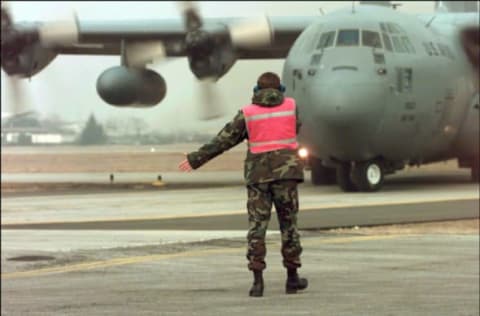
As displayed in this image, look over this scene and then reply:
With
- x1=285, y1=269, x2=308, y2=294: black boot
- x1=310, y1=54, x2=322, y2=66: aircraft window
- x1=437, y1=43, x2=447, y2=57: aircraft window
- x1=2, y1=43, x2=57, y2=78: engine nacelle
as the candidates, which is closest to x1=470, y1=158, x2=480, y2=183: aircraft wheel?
x1=437, y1=43, x2=447, y2=57: aircraft window

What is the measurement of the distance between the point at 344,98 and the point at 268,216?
1353cm

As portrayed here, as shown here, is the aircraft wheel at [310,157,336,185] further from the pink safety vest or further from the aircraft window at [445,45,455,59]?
the pink safety vest

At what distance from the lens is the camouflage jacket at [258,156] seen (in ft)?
25.8

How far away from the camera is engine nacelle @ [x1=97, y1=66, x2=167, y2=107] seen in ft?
85.0

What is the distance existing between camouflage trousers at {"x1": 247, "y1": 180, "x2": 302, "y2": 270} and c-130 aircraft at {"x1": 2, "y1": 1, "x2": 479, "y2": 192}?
13.4 m

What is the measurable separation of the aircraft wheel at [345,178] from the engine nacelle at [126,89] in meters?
5.61

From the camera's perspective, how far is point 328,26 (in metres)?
22.7

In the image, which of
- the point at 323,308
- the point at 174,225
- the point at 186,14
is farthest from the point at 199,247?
the point at 186,14

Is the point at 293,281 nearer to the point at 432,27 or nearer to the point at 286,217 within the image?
the point at 286,217

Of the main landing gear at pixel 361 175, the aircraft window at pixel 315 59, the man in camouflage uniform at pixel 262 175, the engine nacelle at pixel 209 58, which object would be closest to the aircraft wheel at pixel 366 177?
the main landing gear at pixel 361 175

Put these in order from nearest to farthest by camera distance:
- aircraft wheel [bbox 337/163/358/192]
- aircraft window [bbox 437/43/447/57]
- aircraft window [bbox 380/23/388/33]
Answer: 1. aircraft window [bbox 380/23/388/33]
2. aircraft wheel [bbox 337/163/358/192]
3. aircraft window [bbox 437/43/447/57]

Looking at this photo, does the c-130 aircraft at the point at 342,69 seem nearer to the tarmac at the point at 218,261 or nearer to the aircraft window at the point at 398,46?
the aircraft window at the point at 398,46

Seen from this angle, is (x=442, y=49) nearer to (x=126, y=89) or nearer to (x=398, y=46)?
(x=398, y=46)

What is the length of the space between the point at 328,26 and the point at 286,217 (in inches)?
599
